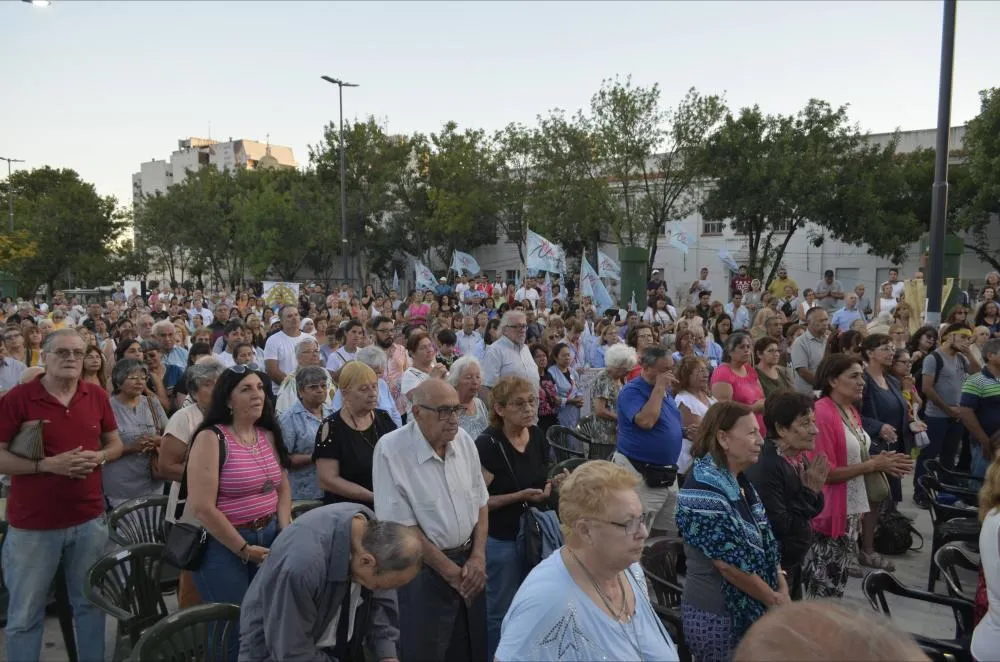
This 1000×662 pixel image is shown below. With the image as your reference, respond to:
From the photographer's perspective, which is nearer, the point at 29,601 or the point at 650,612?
the point at 650,612

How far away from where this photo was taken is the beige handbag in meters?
3.82

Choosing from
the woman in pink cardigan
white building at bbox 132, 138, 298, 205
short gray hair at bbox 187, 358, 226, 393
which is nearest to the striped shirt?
short gray hair at bbox 187, 358, 226, 393

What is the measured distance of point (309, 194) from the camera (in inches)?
1607

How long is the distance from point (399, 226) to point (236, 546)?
3992 centimetres

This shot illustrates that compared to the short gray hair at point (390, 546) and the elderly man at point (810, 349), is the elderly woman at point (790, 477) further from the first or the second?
the elderly man at point (810, 349)

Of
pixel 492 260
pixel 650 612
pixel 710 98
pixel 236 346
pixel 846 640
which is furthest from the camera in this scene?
pixel 492 260

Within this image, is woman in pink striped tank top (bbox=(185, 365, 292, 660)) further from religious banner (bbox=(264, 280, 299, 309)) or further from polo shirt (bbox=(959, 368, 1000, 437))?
religious banner (bbox=(264, 280, 299, 309))

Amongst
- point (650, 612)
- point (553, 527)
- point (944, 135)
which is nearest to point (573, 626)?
point (650, 612)

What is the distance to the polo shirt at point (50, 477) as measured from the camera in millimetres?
3873

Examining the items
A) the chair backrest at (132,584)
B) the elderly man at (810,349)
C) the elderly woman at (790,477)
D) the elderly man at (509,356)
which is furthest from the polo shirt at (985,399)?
the chair backrest at (132,584)

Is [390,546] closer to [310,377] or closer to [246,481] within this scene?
[246,481]

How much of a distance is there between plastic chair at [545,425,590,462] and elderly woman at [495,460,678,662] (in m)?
4.30

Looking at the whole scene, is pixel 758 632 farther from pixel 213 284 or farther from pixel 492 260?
pixel 213 284

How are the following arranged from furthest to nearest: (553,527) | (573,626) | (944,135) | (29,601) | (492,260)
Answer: (492,260), (944,135), (553,527), (29,601), (573,626)
